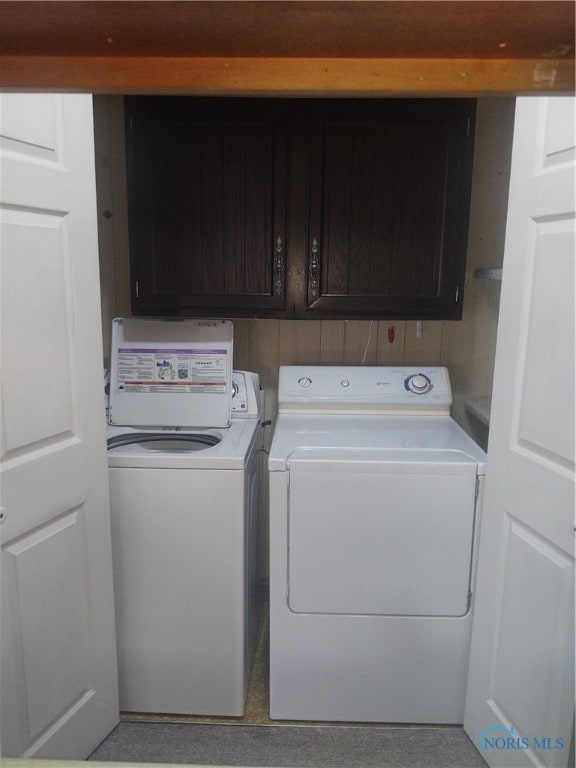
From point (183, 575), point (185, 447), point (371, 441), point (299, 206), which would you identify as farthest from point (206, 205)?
point (183, 575)

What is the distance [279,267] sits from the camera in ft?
6.57

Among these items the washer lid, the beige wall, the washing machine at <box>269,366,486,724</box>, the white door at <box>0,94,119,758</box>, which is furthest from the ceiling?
the beige wall

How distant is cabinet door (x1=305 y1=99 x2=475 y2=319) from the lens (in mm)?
1879

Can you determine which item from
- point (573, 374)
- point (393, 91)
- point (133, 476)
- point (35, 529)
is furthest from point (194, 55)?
point (133, 476)

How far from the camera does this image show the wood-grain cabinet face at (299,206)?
74.2 inches

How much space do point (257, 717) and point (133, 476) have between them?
3.29ft

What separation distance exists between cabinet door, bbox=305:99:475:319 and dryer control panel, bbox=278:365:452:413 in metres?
0.30

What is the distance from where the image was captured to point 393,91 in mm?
502

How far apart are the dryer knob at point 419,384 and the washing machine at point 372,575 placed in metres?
0.39

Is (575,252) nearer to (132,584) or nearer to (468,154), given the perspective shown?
(468,154)

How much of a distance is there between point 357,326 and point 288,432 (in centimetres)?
71

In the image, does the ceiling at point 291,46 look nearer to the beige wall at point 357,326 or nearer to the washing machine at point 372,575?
the washing machine at point 372,575

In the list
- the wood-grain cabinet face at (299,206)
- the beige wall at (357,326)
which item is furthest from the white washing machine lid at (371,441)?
the wood-grain cabinet face at (299,206)

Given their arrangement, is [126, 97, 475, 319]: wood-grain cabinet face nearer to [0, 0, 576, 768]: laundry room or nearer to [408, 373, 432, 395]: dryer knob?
[0, 0, 576, 768]: laundry room
